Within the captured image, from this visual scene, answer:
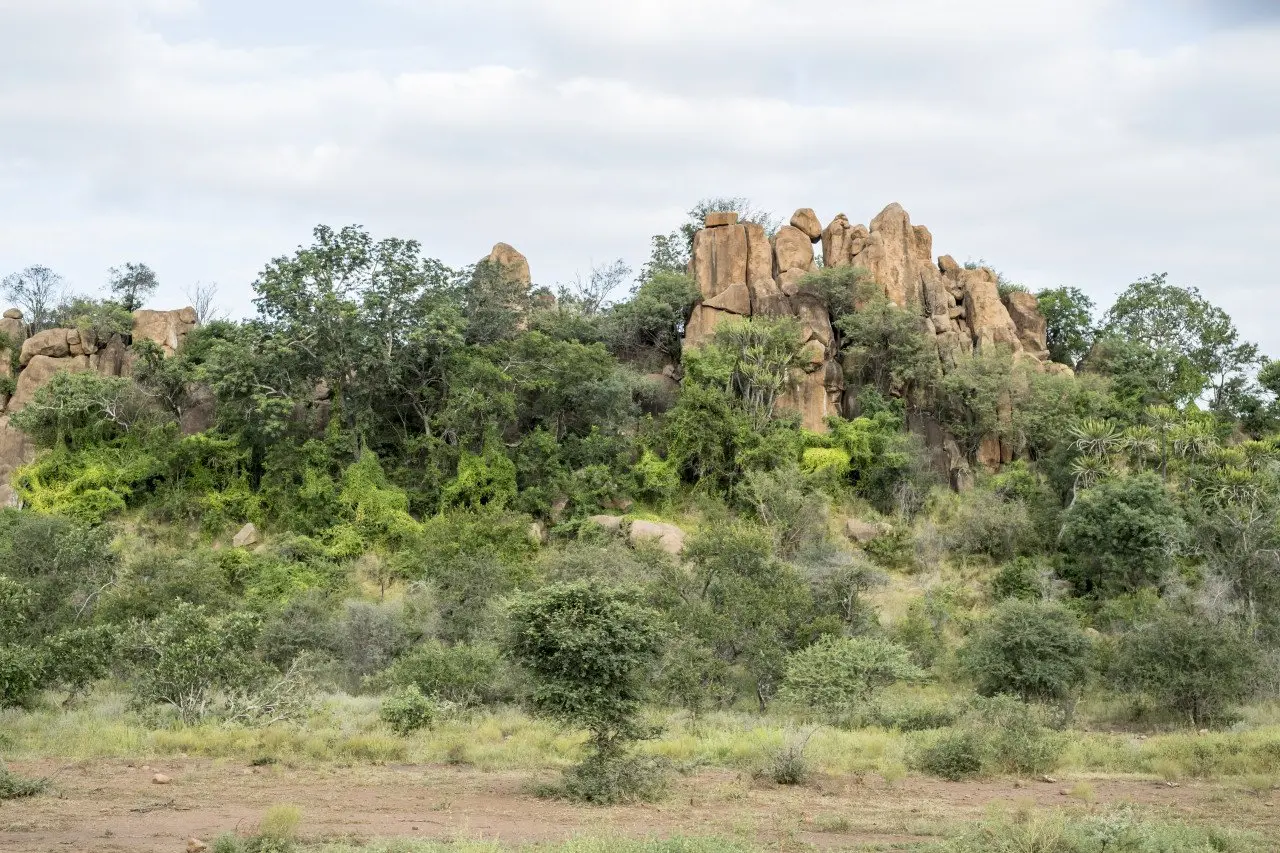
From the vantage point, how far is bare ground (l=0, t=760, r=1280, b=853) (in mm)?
13328

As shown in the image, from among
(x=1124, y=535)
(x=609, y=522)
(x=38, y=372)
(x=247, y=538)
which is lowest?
(x=1124, y=535)

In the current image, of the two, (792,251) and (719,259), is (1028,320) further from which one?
(719,259)

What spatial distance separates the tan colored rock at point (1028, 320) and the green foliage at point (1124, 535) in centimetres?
1495

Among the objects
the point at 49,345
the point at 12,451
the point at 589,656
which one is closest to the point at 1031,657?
the point at 589,656

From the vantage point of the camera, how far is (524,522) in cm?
3806

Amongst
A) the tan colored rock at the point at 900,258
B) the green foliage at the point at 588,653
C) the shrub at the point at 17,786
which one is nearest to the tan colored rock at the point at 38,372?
the tan colored rock at the point at 900,258

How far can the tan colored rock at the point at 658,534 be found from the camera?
36.2 m

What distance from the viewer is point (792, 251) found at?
164 ft

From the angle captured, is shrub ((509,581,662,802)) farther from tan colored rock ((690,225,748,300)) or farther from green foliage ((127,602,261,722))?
tan colored rock ((690,225,748,300))

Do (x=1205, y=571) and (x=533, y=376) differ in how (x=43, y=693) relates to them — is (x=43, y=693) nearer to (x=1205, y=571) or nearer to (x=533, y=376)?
(x=533, y=376)

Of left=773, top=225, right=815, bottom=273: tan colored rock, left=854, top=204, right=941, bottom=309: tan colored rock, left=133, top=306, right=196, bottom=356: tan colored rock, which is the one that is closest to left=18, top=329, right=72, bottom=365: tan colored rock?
left=133, top=306, right=196, bottom=356: tan colored rock

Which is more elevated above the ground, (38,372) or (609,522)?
(38,372)

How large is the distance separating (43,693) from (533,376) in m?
22.1

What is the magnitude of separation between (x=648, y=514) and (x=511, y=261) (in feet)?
48.5
